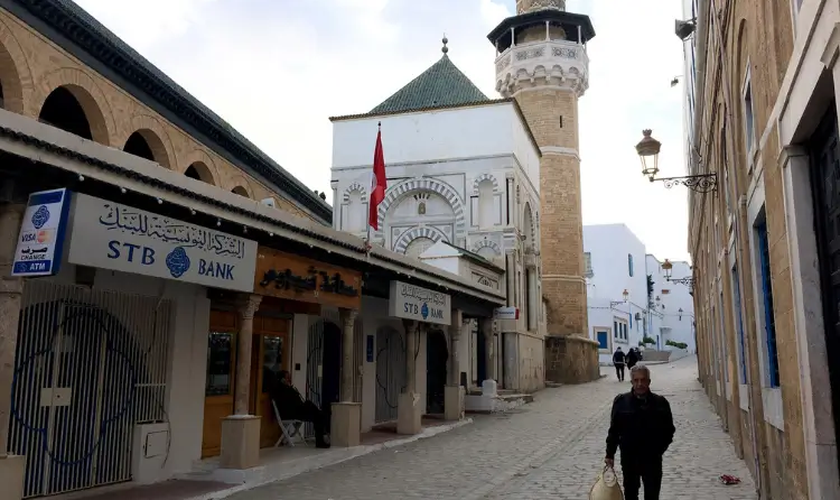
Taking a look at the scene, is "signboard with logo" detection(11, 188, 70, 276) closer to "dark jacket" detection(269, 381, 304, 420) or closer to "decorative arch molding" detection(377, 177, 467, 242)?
"dark jacket" detection(269, 381, 304, 420)

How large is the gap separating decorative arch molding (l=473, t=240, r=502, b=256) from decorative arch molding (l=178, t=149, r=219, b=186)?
33.1ft

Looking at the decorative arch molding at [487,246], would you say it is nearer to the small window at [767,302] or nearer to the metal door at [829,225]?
the small window at [767,302]

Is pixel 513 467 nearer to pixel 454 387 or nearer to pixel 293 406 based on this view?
pixel 293 406

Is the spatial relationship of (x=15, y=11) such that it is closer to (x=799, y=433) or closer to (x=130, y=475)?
(x=130, y=475)

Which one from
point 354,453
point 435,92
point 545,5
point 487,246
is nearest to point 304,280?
point 354,453

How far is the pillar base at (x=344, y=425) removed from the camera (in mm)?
11203

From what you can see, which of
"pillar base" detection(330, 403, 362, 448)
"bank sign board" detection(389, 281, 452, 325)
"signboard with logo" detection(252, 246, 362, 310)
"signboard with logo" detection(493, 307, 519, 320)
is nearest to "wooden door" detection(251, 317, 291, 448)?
"pillar base" detection(330, 403, 362, 448)

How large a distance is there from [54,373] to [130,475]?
1.64 m

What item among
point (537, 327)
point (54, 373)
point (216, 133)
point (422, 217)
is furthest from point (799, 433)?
point (537, 327)

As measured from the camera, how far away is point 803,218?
4.31 m

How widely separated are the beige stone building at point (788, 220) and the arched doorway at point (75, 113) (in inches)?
437

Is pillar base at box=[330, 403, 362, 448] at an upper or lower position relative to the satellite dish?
lower

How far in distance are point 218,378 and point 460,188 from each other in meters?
16.5

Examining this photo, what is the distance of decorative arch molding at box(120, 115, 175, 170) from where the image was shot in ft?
49.2
